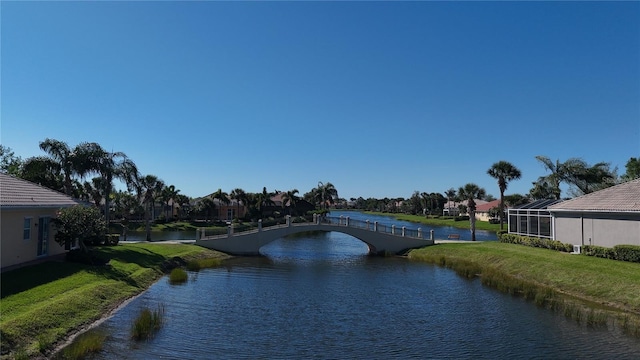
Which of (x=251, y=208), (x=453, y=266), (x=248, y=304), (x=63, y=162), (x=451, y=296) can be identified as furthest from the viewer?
(x=251, y=208)

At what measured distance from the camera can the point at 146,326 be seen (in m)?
17.3

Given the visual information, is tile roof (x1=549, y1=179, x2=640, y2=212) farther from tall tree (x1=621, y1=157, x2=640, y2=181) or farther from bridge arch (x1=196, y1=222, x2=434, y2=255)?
tall tree (x1=621, y1=157, x2=640, y2=181)

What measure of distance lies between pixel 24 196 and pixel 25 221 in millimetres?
1434

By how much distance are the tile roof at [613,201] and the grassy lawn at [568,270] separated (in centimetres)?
386

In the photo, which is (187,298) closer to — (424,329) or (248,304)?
(248,304)

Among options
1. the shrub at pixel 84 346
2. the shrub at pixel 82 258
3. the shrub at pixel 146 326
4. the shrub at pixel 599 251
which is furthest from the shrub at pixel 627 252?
the shrub at pixel 82 258

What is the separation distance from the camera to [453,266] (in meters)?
36.9

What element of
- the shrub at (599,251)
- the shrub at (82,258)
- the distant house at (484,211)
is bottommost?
the shrub at (82,258)

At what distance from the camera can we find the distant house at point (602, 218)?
1154 inches

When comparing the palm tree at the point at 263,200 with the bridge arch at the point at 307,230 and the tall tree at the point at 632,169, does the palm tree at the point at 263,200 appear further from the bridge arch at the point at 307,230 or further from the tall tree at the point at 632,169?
the tall tree at the point at 632,169

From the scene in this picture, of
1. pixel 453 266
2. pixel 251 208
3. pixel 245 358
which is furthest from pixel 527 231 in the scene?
pixel 251 208

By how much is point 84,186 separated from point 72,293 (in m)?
63.0

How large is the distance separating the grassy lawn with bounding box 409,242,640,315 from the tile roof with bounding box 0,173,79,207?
29.5 meters

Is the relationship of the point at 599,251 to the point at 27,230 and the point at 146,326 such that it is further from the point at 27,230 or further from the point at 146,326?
the point at 27,230
